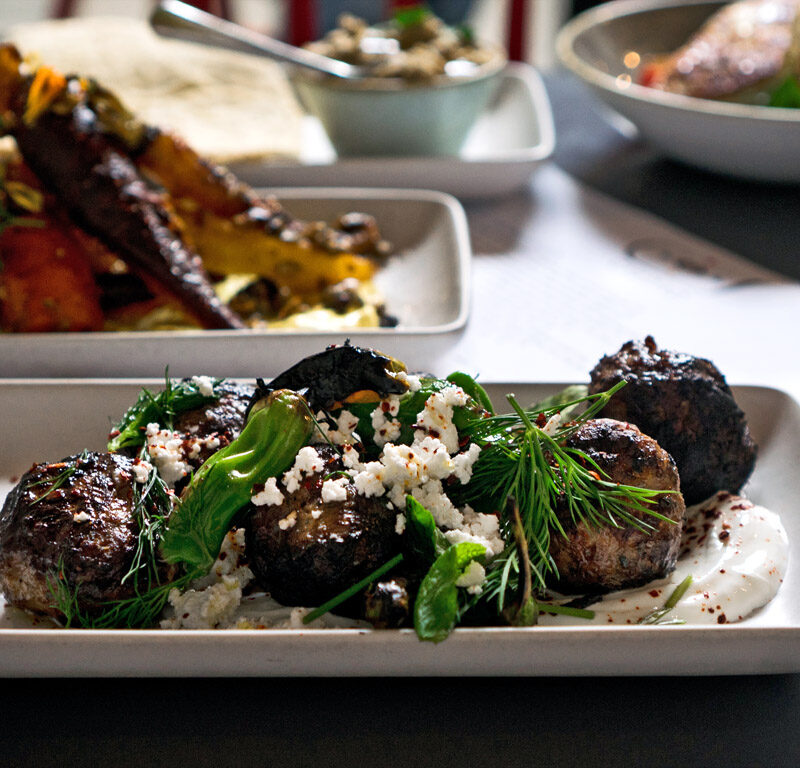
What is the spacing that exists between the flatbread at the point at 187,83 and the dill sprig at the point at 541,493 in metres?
1.65

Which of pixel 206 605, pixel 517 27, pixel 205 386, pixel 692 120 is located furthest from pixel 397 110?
pixel 517 27

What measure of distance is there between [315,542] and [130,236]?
1.04 m

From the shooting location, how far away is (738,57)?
9.10 feet

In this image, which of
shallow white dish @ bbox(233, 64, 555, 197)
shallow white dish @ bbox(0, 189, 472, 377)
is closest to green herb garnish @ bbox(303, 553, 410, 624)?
shallow white dish @ bbox(0, 189, 472, 377)

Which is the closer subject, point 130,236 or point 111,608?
point 111,608

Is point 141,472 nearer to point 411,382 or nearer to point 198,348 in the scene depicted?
point 411,382

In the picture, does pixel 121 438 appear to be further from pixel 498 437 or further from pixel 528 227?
pixel 528 227

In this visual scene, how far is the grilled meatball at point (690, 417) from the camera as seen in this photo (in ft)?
4.15

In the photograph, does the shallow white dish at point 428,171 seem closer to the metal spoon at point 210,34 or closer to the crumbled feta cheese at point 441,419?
the metal spoon at point 210,34

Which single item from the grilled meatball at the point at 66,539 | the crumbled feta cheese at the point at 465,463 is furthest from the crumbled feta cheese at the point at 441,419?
the grilled meatball at the point at 66,539

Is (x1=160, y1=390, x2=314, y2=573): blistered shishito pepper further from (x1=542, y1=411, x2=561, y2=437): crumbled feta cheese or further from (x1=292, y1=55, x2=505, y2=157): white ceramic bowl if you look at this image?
(x1=292, y1=55, x2=505, y2=157): white ceramic bowl

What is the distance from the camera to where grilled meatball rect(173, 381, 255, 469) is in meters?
1.20

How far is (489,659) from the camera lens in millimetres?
971

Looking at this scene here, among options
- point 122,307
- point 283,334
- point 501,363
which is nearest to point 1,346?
point 122,307
